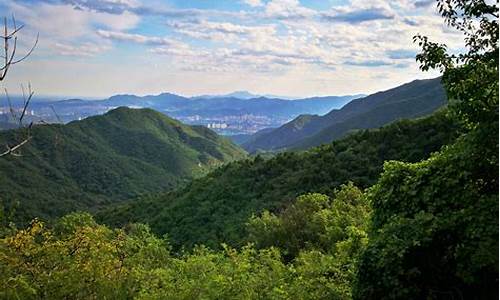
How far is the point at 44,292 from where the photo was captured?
56.6ft

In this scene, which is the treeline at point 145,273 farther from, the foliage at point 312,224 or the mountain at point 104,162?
the mountain at point 104,162

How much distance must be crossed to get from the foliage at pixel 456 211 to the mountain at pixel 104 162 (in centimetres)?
8089

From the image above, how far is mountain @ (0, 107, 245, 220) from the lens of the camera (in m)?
110

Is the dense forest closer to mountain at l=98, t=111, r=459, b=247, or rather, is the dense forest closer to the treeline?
the treeline

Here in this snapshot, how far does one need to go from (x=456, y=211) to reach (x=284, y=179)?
4335 cm

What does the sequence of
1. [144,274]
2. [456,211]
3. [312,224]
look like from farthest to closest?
1. [312,224]
2. [144,274]
3. [456,211]

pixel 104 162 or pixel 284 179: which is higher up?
pixel 284 179

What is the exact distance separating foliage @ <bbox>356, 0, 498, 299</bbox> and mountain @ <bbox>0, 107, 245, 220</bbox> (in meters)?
80.9

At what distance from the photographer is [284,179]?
5253cm

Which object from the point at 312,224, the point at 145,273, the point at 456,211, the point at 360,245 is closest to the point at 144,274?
the point at 145,273

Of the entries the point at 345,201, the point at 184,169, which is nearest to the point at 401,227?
the point at 345,201

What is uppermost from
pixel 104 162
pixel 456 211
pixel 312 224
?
pixel 456 211

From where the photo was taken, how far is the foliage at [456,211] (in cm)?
802

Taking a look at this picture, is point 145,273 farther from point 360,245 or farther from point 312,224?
point 312,224
